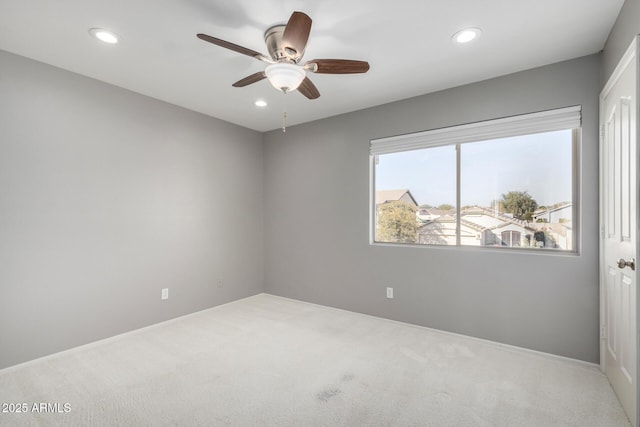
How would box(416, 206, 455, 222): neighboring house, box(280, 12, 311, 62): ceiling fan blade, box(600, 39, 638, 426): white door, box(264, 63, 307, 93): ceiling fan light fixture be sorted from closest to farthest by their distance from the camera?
box(280, 12, 311, 62): ceiling fan blade → box(600, 39, 638, 426): white door → box(264, 63, 307, 93): ceiling fan light fixture → box(416, 206, 455, 222): neighboring house

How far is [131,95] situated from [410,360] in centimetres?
376

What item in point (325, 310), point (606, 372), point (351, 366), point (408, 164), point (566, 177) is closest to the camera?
point (606, 372)


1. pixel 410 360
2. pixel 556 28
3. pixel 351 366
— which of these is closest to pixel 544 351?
pixel 410 360

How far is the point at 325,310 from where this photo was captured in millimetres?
3984

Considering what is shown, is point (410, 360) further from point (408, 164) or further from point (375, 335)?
point (408, 164)

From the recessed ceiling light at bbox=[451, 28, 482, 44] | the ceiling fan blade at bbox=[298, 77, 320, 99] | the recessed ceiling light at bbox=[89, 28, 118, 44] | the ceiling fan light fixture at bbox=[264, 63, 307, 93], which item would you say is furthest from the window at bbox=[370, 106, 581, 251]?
the recessed ceiling light at bbox=[89, 28, 118, 44]

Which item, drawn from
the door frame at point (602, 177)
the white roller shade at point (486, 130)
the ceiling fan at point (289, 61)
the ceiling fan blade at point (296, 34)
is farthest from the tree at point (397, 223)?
the ceiling fan blade at point (296, 34)

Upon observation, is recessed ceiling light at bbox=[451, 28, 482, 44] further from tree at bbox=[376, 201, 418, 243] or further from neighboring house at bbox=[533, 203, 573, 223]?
tree at bbox=[376, 201, 418, 243]

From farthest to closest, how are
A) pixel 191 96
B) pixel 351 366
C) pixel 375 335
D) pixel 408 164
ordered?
pixel 408 164 < pixel 191 96 < pixel 375 335 < pixel 351 366

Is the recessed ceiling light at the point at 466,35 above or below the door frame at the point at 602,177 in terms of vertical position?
above

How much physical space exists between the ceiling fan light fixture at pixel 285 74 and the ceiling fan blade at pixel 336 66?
81 millimetres

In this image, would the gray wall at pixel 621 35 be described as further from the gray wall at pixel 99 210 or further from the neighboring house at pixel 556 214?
the gray wall at pixel 99 210

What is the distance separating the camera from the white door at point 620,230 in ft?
5.67

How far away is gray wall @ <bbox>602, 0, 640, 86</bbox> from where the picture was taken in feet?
5.66
